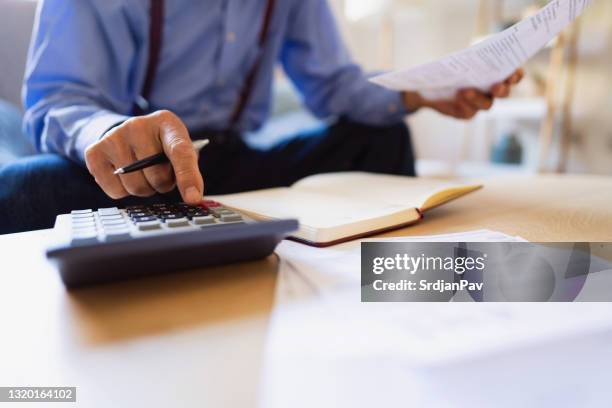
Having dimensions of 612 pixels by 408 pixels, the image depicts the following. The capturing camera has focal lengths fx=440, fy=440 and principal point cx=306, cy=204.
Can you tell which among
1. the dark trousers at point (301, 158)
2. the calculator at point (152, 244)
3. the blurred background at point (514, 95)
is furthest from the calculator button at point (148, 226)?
the blurred background at point (514, 95)

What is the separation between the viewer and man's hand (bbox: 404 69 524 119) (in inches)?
22.8

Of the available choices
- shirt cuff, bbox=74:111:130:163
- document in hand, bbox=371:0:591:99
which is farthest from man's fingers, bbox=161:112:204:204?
document in hand, bbox=371:0:591:99

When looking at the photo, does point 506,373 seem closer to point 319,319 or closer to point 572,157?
point 319,319

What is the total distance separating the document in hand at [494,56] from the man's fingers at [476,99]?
4 centimetres

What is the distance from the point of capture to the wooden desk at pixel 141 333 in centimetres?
16

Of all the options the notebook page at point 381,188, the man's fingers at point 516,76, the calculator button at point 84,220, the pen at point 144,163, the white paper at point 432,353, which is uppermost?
the man's fingers at point 516,76

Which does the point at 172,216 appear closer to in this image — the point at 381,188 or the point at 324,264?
the point at 324,264

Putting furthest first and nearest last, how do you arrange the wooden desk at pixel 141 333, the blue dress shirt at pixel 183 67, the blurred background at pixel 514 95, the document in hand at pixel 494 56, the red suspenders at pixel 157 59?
1. the blurred background at pixel 514 95
2. the red suspenders at pixel 157 59
3. the blue dress shirt at pixel 183 67
4. the document in hand at pixel 494 56
5. the wooden desk at pixel 141 333

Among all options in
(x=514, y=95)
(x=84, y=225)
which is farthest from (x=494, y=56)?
(x=514, y=95)

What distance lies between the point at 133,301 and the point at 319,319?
0.10 metres

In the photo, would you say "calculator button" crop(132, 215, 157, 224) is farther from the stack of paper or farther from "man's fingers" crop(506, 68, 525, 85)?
"man's fingers" crop(506, 68, 525, 85)

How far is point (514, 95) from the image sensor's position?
1.92 metres

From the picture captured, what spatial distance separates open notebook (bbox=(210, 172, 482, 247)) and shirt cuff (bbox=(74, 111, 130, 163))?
0.12 metres

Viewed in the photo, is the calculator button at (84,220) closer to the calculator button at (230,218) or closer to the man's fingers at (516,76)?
the calculator button at (230,218)
